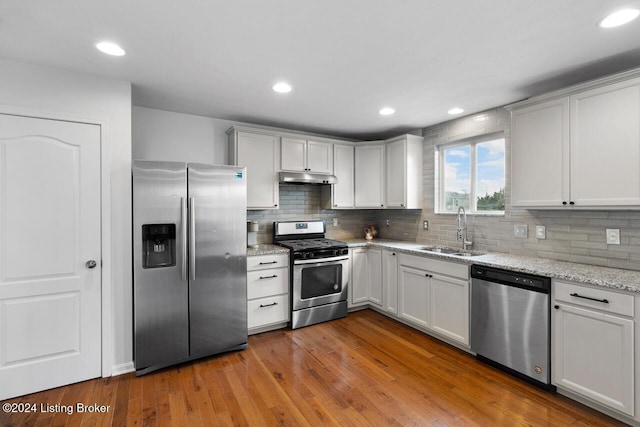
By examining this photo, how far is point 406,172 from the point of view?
157 inches

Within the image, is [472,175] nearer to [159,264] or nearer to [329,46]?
[329,46]

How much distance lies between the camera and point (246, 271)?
10.1 feet

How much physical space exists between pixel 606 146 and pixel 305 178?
280 centimetres

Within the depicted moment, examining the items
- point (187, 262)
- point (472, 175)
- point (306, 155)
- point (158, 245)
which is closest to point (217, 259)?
point (187, 262)

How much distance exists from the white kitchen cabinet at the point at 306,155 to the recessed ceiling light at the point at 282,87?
1.03 meters

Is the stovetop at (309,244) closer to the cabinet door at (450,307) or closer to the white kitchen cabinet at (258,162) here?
the white kitchen cabinet at (258,162)

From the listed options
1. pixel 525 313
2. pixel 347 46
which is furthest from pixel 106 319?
pixel 525 313

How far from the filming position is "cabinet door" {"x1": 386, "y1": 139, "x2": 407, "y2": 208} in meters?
4.01

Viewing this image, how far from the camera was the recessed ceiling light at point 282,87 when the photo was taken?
2666mm

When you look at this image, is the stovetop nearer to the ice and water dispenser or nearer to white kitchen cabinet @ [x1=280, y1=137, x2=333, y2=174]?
white kitchen cabinet @ [x1=280, y1=137, x2=333, y2=174]

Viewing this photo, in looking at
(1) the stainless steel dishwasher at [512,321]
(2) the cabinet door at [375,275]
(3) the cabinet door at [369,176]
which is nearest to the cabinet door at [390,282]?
(2) the cabinet door at [375,275]

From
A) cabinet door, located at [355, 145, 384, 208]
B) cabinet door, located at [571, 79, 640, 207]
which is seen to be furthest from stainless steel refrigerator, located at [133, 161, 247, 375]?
cabinet door, located at [571, 79, 640, 207]

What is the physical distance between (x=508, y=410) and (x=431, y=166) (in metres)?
2.75

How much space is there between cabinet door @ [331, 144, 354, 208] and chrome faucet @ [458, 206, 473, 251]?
4.76 feet
